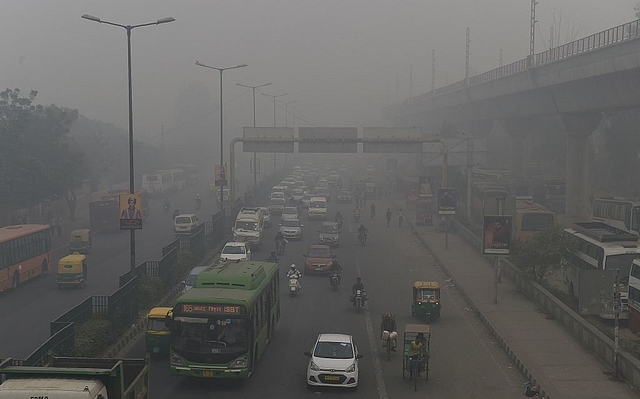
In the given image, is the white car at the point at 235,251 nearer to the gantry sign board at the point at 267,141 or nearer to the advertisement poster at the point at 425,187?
the advertisement poster at the point at 425,187

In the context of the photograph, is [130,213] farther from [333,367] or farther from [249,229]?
[249,229]

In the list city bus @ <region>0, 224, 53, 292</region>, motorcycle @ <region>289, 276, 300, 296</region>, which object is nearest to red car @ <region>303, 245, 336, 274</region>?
motorcycle @ <region>289, 276, 300, 296</region>

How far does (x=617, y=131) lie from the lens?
7725 centimetres

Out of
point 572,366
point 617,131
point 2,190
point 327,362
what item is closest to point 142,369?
point 327,362

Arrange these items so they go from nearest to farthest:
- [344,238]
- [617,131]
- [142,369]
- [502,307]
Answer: [142,369], [502,307], [344,238], [617,131]

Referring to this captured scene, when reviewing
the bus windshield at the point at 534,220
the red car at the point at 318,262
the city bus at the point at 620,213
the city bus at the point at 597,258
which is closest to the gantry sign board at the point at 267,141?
the red car at the point at 318,262

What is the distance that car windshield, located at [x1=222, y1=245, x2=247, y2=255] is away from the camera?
3697 centimetres

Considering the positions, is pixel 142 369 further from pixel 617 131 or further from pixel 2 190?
pixel 617 131

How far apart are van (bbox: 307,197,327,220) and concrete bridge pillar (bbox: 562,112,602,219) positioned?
17.6 metres

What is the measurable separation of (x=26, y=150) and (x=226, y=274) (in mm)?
38511

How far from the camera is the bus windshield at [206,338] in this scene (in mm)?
17984

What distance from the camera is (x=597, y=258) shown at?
26.4 m

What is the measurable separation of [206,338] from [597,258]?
14069mm

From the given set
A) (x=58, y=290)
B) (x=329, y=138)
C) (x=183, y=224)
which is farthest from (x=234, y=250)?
(x=329, y=138)
